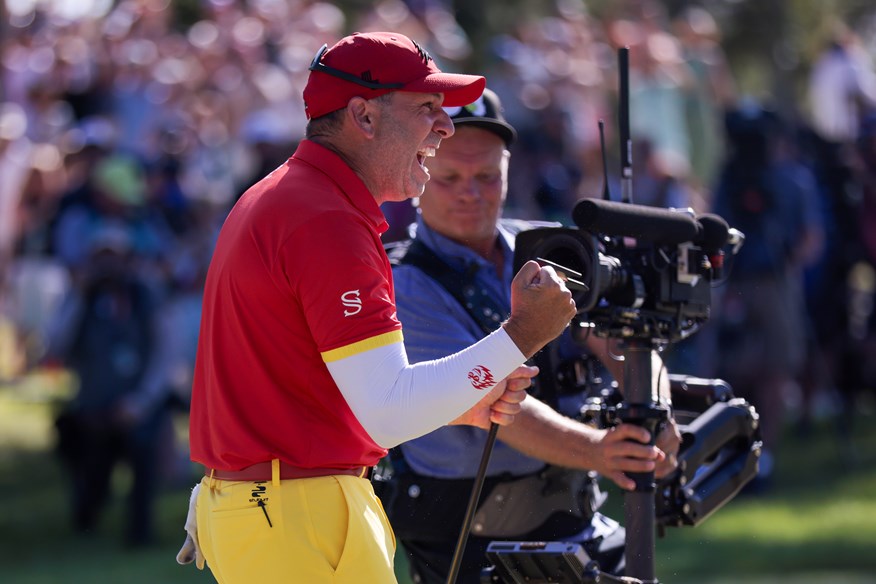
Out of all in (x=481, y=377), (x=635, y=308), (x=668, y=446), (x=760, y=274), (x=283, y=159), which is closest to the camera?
(x=481, y=377)

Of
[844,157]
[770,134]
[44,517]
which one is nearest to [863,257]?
[844,157]

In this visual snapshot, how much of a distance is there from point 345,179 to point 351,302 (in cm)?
39

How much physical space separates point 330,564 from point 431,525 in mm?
1297

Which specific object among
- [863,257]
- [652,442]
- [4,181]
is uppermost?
[652,442]

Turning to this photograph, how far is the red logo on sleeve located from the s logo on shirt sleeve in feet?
1.05

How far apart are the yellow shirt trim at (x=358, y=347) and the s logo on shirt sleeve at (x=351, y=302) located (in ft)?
0.23

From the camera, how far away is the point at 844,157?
12.3m

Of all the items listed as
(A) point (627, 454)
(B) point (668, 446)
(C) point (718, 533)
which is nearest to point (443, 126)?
(A) point (627, 454)

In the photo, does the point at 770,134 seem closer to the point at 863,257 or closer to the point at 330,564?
the point at 863,257

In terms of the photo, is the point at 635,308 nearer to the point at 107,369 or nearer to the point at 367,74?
the point at 367,74

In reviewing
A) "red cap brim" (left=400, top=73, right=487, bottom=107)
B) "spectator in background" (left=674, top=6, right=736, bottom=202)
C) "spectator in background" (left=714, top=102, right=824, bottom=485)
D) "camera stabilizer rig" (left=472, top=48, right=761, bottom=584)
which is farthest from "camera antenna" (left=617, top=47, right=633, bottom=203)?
"spectator in background" (left=674, top=6, right=736, bottom=202)

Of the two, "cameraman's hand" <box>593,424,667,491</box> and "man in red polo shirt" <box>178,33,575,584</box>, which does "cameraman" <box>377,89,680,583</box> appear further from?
"man in red polo shirt" <box>178,33,575,584</box>

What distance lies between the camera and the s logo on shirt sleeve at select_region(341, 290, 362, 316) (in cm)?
335

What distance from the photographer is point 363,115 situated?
3666 mm
